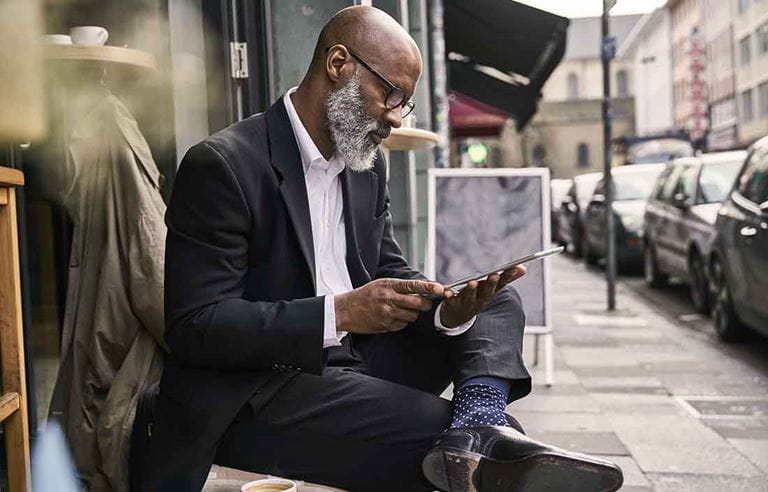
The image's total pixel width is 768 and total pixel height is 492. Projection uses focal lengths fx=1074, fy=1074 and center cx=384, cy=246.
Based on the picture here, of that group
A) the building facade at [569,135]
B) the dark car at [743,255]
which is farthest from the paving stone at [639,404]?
the building facade at [569,135]

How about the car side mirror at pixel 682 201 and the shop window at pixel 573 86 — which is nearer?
the car side mirror at pixel 682 201

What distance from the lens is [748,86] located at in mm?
52531

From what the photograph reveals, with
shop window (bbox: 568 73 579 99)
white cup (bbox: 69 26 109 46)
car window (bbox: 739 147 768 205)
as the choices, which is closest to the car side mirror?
car window (bbox: 739 147 768 205)

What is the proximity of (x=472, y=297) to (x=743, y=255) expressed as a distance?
5940 mm

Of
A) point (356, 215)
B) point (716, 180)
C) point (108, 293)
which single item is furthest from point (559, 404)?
point (716, 180)

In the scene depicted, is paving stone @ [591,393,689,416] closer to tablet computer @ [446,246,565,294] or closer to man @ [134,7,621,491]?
man @ [134,7,621,491]

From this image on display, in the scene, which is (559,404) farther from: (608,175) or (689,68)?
(689,68)

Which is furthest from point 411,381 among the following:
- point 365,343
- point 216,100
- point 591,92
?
point 591,92

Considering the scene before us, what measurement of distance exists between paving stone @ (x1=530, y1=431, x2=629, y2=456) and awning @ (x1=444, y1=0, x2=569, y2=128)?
23.3ft

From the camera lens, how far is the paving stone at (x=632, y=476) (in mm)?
4492

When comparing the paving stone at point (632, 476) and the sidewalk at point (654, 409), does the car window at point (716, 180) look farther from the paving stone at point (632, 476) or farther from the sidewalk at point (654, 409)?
the paving stone at point (632, 476)

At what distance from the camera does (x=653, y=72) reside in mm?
82375

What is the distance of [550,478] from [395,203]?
490cm

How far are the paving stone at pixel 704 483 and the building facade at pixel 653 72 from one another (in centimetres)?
6877
